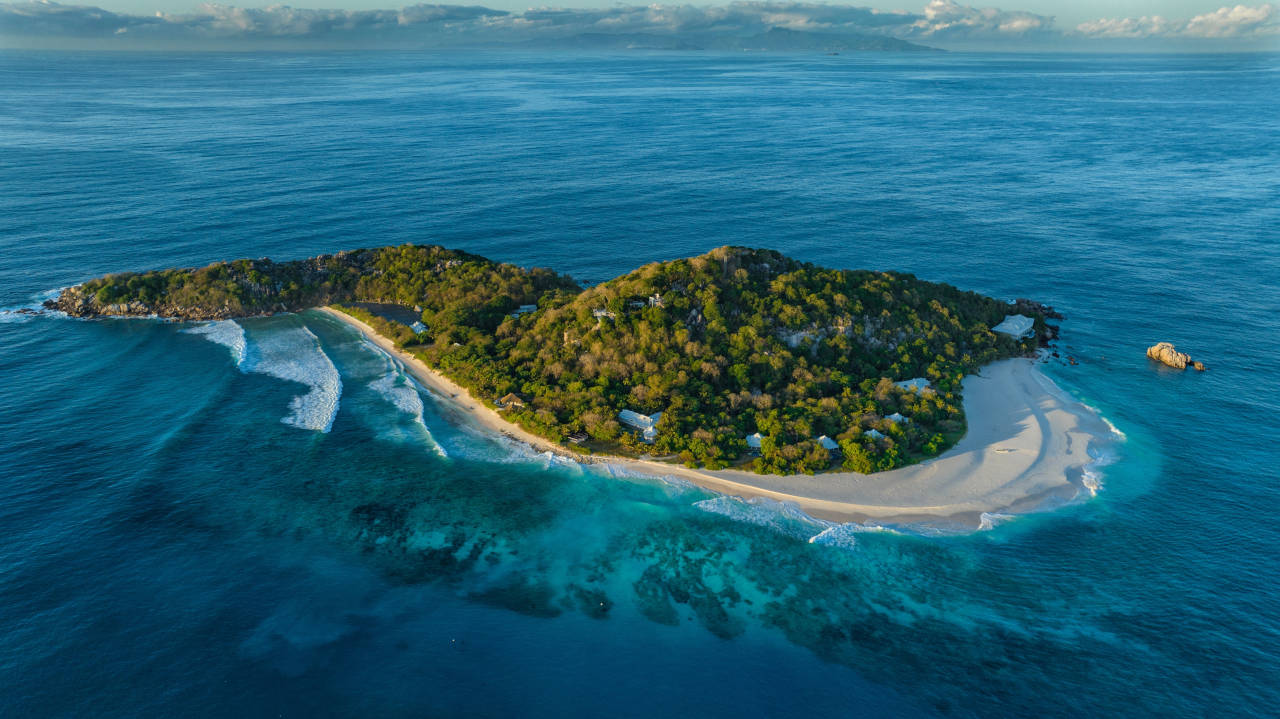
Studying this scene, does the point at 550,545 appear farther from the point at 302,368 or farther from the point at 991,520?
the point at 302,368

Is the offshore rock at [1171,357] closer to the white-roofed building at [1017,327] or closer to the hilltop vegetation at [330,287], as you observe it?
the white-roofed building at [1017,327]

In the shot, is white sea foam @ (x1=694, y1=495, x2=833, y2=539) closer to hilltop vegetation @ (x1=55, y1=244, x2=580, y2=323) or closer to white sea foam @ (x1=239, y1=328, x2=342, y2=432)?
white sea foam @ (x1=239, y1=328, x2=342, y2=432)

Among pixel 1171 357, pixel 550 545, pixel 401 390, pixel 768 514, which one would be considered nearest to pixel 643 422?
pixel 768 514

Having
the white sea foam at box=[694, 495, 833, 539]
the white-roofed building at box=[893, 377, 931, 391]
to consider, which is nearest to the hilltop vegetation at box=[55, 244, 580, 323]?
the white sea foam at box=[694, 495, 833, 539]

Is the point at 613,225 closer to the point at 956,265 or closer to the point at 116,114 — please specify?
the point at 956,265

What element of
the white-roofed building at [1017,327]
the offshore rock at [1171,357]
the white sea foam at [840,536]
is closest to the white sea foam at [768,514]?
the white sea foam at [840,536]

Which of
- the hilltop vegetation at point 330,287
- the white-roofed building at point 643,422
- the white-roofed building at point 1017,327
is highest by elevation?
the white-roofed building at point 1017,327

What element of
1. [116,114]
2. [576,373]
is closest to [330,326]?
[576,373]
